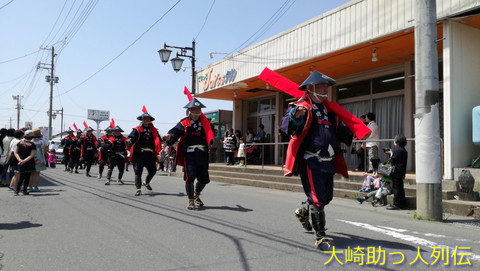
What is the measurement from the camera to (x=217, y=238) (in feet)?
16.7

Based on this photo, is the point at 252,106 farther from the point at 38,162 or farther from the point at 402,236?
the point at 402,236

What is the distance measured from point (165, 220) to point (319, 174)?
294cm

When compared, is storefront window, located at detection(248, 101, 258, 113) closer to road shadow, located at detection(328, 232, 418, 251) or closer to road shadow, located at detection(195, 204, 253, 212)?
road shadow, located at detection(195, 204, 253, 212)

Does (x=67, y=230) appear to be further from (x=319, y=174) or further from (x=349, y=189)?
(x=349, y=189)

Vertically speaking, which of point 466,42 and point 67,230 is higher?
point 466,42

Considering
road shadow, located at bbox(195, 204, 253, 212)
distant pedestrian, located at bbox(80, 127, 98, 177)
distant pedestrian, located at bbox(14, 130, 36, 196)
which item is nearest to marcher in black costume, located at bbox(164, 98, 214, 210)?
road shadow, located at bbox(195, 204, 253, 212)

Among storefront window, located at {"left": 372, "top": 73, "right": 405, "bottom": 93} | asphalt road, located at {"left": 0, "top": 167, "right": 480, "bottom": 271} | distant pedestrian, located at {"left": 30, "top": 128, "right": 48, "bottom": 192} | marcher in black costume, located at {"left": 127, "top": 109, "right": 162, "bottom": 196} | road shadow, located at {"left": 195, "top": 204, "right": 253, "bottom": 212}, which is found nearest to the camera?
asphalt road, located at {"left": 0, "top": 167, "right": 480, "bottom": 271}

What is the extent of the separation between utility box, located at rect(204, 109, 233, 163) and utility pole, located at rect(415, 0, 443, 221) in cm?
1471

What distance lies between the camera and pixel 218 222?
6145mm

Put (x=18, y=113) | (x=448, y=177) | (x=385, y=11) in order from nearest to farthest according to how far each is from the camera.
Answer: (x=448, y=177)
(x=385, y=11)
(x=18, y=113)

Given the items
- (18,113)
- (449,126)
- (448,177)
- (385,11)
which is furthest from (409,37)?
(18,113)

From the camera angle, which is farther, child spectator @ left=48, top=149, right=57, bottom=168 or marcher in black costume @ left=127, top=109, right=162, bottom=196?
child spectator @ left=48, top=149, right=57, bottom=168

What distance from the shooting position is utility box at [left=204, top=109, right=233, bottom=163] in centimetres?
2095

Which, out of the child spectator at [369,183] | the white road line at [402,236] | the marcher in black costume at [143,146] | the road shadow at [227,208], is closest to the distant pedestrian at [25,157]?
the marcher in black costume at [143,146]
